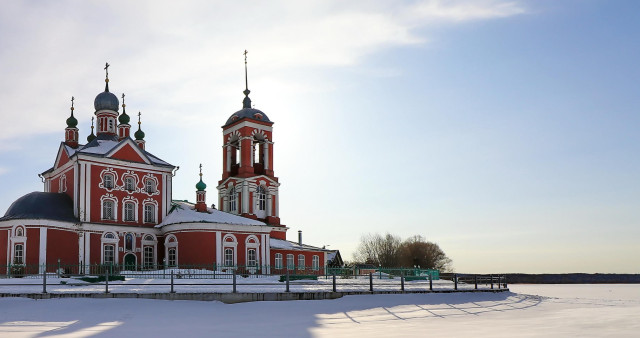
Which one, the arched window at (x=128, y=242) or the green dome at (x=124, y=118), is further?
the green dome at (x=124, y=118)

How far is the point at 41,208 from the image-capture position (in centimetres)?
4094

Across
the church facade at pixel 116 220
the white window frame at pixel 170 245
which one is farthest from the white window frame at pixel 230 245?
the white window frame at pixel 170 245

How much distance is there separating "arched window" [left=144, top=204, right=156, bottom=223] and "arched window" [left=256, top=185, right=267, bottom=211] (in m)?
11.2

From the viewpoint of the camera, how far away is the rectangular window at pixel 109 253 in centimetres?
4263

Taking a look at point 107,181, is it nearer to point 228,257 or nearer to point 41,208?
point 41,208

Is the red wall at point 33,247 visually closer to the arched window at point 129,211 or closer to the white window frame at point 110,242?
the white window frame at point 110,242

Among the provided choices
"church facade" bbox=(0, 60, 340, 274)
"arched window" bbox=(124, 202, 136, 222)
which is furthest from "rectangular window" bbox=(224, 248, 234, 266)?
"arched window" bbox=(124, 202, 136, 222)

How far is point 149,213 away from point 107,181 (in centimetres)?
396

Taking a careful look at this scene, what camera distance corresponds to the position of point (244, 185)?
54.2 m

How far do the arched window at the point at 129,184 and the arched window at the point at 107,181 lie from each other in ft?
3.56

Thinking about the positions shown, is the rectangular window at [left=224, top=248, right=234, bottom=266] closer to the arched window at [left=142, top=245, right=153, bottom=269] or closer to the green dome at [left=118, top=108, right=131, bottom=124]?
the arched window at [left=142, top=245, right=153, bottom=269]

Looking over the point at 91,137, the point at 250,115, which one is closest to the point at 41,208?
the point at 91,137

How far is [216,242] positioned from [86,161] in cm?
1057

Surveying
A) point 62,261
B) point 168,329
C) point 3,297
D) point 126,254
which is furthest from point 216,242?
point 168,329
